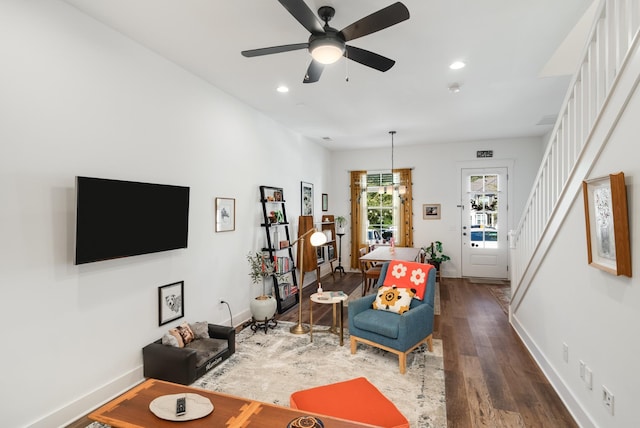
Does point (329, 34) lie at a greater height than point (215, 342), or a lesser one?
greater

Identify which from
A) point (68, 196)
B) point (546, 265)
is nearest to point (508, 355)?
point (546, 265)

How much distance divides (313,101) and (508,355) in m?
3.77

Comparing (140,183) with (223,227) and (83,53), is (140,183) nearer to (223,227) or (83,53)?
(83,53)

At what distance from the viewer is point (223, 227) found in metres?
4.06

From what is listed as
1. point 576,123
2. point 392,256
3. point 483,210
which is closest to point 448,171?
point 483,210

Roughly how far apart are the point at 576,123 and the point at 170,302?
153 inches

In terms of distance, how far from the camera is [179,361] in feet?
9.24

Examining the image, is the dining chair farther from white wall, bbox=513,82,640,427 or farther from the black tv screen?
the black tv screen

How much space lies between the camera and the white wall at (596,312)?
5.67ft

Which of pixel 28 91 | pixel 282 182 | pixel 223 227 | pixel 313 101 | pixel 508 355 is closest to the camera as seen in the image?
pixel 28 91

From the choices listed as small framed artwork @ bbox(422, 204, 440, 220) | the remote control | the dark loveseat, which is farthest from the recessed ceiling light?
the remote control

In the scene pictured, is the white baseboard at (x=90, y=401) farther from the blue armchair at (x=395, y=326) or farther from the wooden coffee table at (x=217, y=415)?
the blue armchair at (x=395, y=326)

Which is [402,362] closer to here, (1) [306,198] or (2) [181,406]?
(2) [181,406]

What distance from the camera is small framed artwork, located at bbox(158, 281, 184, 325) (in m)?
3.16
